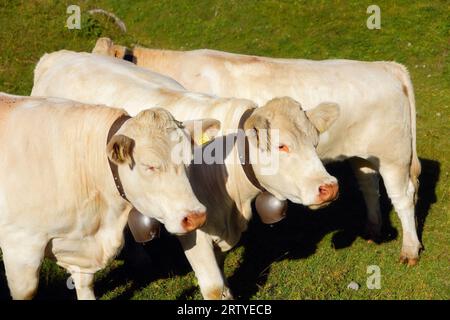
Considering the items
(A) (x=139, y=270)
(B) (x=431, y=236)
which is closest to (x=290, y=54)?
(B) (x=431, y=236)

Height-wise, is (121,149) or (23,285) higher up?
(121,149)

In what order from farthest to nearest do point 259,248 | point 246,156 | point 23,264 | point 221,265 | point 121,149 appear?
point 259,248
point 221,265
point 246,156
point 23,264
point 121,149

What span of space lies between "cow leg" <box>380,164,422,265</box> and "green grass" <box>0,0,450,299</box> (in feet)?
0.52

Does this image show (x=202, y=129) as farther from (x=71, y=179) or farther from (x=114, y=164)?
(x=71, y=179)

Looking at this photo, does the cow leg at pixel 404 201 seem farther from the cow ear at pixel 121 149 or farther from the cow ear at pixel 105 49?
the cow ear at pixel 121 149

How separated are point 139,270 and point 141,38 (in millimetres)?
10266

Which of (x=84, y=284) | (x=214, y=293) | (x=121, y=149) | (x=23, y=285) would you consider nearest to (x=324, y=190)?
(x=214, y=293)

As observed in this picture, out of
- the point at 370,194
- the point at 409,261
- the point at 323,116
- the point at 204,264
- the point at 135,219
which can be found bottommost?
the point at 409,261

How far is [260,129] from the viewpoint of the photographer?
627cm

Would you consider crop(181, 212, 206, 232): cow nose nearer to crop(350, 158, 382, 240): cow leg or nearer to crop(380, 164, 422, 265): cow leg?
crop(380, 164, 422, 265): cow leg

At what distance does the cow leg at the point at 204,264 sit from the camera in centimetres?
656

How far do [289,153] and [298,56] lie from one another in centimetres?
1032

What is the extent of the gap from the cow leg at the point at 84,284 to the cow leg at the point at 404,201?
12.2 feet

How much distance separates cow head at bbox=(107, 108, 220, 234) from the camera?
18.2ft
